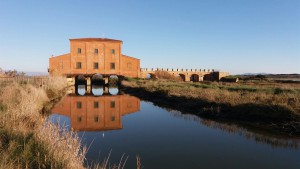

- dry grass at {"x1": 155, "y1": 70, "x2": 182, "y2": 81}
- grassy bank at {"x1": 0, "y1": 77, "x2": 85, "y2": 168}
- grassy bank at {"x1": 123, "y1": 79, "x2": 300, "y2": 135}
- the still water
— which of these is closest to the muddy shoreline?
grassy bank at {"x1": 123, "y1": 79, "x2": 300, "y2": 135}

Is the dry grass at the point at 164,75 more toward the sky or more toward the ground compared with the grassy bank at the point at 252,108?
more toward the sky

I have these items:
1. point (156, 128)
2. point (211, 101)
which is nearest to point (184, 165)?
point (156, 128)

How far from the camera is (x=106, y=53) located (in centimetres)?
4700

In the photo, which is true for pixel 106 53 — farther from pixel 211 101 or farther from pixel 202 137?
pixel 202 137

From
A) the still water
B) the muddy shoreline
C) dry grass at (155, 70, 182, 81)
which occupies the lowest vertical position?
the still water

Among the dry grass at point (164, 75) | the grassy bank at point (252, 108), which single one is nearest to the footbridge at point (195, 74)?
the dry grass at point (164, 75)

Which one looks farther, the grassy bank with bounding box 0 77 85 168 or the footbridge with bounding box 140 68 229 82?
the footbridge with bounding box 140 68 229 82

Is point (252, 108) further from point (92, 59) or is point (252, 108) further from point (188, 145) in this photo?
point (92, 59)

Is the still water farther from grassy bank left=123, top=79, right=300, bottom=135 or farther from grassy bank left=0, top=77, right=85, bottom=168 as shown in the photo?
grassy bank left=123, top=79, right=300, bottom=135

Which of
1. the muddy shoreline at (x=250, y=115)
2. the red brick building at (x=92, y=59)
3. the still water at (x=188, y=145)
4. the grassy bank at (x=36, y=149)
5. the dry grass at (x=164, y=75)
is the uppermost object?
the red brick building at (x=92, y=59)

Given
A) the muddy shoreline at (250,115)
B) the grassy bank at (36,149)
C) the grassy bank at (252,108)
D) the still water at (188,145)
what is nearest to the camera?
the grassy bank at (36,149)

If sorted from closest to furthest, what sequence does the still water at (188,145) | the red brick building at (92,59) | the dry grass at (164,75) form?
the still water at (188,145) → the red brick building at (92,59) → the dry grass at (164,75)

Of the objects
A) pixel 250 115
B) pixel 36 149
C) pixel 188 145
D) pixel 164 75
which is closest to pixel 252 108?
pixel 250 115

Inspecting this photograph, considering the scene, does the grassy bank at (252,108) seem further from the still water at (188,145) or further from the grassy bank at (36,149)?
the grassy bank at (36,149)
